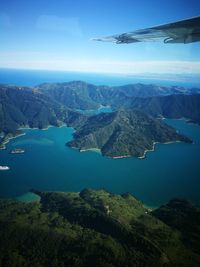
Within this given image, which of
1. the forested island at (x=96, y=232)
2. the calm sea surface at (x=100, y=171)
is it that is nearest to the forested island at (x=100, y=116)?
the calm sea surface at (x=100, y=171)

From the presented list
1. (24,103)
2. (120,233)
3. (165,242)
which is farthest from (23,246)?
(24,103)

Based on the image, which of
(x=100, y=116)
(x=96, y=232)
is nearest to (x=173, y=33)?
(x=96, y=232)

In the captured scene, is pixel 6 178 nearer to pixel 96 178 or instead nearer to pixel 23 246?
pixel 96 178

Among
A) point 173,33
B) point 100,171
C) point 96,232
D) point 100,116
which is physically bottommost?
point 100,171

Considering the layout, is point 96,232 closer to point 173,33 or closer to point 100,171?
point 100,171

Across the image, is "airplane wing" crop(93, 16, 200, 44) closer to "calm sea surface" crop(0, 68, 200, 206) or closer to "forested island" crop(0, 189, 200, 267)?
"forested island" crop(0, 189, 200, 267)

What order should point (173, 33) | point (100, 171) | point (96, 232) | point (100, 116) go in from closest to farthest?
point (173, 33) → point (96, 232) → point (100, 171) → point (100, 116)

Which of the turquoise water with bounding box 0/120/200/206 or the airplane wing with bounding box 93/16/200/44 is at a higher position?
the airplane wing with bounding box 93/16/200/44

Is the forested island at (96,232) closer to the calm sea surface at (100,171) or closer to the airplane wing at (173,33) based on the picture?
the calm sea surface at (100,171)

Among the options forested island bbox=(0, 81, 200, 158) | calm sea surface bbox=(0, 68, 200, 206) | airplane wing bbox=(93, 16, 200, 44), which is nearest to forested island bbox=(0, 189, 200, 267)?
calm sea surface bbox=(0, 68, 200, 206)
